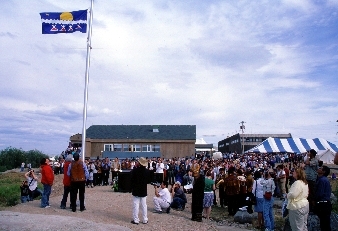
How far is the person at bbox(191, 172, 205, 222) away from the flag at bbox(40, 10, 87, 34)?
7195 mm

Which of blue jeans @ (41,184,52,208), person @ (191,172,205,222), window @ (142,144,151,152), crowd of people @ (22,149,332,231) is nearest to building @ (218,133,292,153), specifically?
window @ (142,144,151,152)

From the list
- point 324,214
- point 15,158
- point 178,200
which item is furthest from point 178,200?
point 15,158

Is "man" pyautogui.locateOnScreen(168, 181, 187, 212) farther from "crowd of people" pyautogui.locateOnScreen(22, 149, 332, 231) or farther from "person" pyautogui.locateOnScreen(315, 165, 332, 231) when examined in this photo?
"person" pyautogui.locateOnScreen(315, 165, 332, 231)

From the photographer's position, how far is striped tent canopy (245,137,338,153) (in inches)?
1567

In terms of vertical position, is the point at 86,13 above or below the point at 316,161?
above

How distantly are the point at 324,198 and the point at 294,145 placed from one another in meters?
33.0

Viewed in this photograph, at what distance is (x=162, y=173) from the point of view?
79.7ft

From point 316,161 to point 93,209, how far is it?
6.68m

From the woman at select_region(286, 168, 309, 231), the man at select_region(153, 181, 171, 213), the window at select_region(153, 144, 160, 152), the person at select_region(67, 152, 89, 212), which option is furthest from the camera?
the window at select_region(153, 144, 160, 152)

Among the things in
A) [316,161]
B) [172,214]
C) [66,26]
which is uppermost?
[66,26]

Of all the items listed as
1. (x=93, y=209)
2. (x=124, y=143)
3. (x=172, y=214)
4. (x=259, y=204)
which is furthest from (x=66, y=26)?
(x=124, y=143)

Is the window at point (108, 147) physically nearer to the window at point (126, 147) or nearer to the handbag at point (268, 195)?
the window at point (126, 147)

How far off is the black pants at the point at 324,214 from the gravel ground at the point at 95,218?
2814 millimetres

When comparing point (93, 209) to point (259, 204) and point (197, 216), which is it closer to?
point (197, 216)
